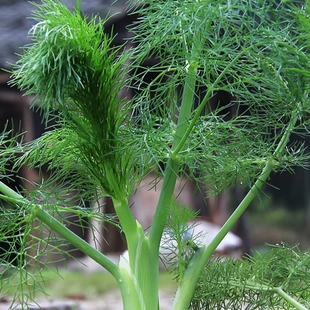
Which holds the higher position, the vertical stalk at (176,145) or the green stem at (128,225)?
the vertical stalk at (176,145)

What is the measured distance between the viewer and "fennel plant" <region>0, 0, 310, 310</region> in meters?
0.48

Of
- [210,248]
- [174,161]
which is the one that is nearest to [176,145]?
[174,161]

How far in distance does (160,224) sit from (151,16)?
0.20m

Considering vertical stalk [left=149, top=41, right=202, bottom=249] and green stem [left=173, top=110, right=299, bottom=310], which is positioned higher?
vertical stalk [left=149, top=41, right=202, bottom=249]

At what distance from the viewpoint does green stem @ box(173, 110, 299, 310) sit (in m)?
0.56

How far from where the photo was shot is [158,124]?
0.55m

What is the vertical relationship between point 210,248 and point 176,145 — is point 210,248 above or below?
below

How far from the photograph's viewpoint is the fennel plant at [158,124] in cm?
48

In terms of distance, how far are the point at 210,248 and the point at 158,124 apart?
136 mm

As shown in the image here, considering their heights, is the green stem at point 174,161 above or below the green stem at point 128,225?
above

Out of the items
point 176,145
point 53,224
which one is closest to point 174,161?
point 176,145

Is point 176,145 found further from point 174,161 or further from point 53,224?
point 53,224

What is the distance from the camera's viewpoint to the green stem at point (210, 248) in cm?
56

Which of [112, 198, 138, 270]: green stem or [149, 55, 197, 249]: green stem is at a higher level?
[149, 55, 197, 249]: green stem
